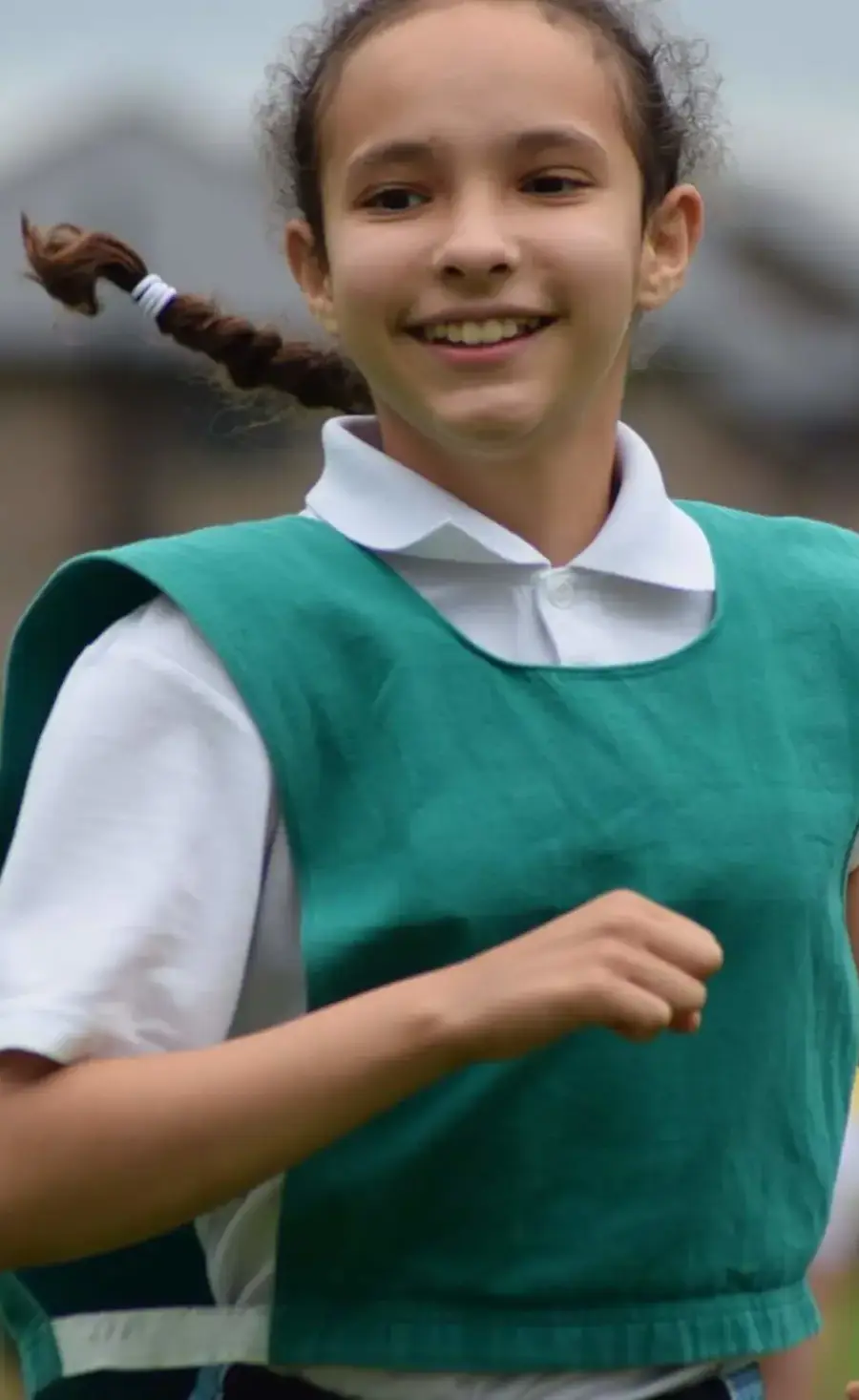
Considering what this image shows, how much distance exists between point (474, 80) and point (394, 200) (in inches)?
2.5

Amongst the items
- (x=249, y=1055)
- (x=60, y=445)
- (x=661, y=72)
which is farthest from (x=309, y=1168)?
(x=60, y=445)

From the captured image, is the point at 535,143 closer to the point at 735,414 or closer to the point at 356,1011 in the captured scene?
the point at 356,1011

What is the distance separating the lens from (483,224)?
3.06ft

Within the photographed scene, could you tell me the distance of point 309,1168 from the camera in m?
0.89

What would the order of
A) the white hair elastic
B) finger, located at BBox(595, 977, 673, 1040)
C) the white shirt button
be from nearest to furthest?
finger, located at BBox(595, 977, 673, 1040), the white shirt button, the white hair elastic

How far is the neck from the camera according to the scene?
101cm

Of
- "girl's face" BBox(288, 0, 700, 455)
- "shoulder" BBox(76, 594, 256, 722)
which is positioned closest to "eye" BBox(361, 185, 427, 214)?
"girl's face" BBox(288, 0, 700, 455)

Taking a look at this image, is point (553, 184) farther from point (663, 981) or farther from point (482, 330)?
point (663, 981)

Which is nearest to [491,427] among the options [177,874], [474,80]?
[474,80]

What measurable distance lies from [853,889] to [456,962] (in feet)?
0.93

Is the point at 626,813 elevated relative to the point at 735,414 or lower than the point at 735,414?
elevated

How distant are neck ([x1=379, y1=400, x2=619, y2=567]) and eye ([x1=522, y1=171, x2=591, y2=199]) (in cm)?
11

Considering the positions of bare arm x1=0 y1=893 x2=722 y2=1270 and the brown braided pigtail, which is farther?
the brown braided pigtail

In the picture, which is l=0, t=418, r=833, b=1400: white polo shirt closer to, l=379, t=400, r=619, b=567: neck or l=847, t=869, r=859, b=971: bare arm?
l=379, t=400, r=619, b=567: neck
